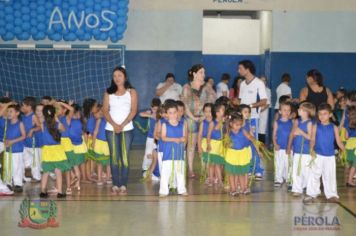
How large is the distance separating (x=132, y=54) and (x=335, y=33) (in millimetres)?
4816

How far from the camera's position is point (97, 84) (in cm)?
1324

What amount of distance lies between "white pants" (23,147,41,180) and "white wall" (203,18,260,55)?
8.09 m

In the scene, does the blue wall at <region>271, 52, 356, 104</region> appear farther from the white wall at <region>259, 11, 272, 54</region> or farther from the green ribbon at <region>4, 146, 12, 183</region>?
the green ribbon at <region>4, 146, 12, 183</region>

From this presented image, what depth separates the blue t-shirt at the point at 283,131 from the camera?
27.6 ft

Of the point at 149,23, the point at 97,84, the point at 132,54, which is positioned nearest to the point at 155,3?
the point at 149,23

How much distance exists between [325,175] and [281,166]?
130 cm

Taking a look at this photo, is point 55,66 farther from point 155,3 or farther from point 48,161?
point 48,161

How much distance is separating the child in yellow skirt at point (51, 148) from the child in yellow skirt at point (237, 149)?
2161 mm

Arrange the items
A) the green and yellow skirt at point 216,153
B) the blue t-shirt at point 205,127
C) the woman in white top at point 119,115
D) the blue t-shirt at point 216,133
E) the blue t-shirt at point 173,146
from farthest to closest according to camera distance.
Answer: the blue t-shirt at point 205,127, the blue t-shirt at point 216,133, the green and yellow skirt at point 216,153, the woman in white top at point 119,115, the blue t-shirt at point 173,146

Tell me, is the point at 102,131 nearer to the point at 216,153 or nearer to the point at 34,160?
the point at 34,160

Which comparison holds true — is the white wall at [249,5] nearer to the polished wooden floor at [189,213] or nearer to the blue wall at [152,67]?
the blue wall at [152,67]

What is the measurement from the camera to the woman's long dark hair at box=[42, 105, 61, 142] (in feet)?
24.0

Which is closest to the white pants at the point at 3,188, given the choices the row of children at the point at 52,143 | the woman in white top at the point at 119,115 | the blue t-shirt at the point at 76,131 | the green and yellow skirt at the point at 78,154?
the row of children at the point at 52,143

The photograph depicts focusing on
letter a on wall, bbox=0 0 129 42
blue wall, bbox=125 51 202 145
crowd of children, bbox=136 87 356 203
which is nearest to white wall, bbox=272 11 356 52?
blue wall, bbox=125 51 202 145
